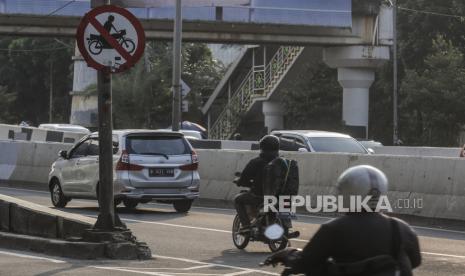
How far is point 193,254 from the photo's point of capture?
12336 mm

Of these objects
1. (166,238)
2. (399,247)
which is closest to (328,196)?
(166,238)

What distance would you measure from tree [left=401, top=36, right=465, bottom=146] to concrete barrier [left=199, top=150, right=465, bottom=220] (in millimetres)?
24200

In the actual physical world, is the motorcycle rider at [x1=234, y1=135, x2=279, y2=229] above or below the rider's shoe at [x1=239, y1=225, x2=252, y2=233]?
above

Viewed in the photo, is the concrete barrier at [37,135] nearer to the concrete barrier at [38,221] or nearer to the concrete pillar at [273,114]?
the concrete pillar at [273,114]

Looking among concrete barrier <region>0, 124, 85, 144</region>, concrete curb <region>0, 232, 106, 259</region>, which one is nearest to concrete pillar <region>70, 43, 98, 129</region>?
concrete barrier <region>0, 124, 85, 144</region>

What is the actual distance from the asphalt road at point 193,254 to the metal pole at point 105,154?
625 millimetres

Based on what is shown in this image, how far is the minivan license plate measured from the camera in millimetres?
18047

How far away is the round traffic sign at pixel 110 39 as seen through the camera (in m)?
11.4

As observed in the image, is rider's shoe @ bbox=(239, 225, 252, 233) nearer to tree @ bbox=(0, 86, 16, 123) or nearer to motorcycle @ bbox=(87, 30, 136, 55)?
motorcycle @ bbox=(87, 30, 136, 55)

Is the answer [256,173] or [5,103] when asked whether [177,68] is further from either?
[5,103]

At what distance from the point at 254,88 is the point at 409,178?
34273mm

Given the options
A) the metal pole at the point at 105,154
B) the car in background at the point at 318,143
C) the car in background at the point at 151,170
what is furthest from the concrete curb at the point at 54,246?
the car in background at the point at 318,143

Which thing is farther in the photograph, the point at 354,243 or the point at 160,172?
the point at 160,172

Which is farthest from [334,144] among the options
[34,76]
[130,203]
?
Result: [34,76]
